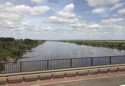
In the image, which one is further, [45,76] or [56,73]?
[56,73]

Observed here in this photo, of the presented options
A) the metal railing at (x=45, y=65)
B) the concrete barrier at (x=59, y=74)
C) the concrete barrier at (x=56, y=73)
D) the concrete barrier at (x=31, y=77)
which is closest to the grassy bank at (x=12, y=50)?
the metal railing at (x=45, y=65)

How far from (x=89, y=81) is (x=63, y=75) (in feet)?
6.92

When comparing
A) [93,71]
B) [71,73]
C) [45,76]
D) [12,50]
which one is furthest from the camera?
[12,50]

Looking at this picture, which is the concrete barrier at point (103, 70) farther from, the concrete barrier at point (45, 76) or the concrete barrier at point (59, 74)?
the concrete barrier at point (45, 76)

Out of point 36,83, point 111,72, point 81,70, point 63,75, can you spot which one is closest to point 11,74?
point 36,83

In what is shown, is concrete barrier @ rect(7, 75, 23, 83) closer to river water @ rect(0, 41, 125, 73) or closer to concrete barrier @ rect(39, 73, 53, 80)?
river water @ rect(0, 41, 125, 73)

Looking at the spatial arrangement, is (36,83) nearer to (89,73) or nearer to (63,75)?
(63,75)

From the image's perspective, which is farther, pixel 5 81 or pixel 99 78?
pixel 99 78

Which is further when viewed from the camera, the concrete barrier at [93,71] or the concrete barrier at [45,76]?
the concrete barrier at [93,71]

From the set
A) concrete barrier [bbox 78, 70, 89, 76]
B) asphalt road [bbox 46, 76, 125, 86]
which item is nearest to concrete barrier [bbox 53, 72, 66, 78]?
asphalt road [bbox 46, 76, 125, 86]

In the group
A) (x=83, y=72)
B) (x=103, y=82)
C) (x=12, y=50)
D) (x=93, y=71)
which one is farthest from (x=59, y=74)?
(x=12, y=50)

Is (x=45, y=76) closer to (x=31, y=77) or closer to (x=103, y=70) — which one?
(x=31, y=77)

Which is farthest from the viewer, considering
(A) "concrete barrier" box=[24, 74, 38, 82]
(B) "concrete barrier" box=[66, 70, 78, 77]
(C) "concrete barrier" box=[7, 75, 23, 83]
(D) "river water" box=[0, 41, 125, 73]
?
(D) "river water" box=[0, 41, 125, 73]

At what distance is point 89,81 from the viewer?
15781 mm
